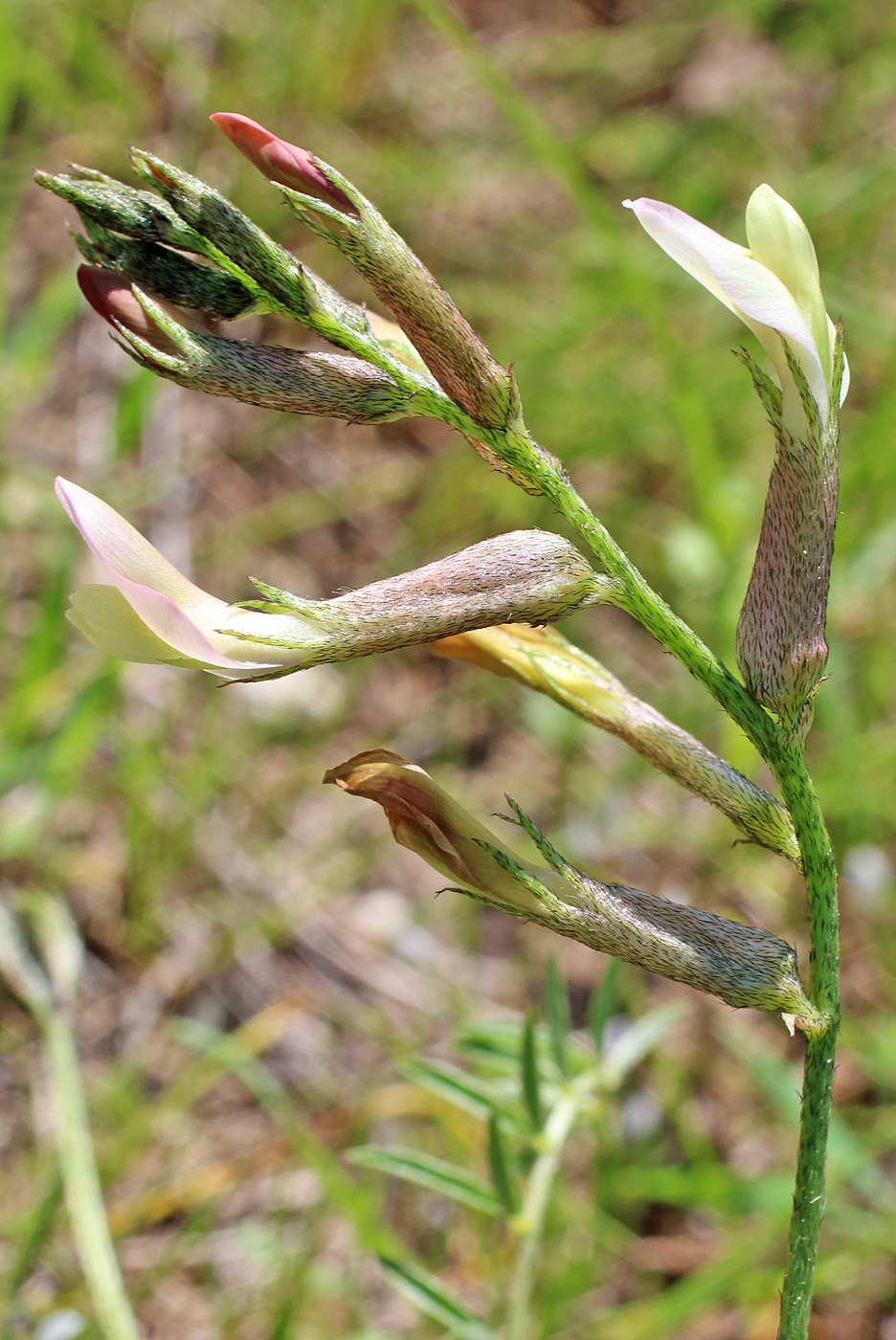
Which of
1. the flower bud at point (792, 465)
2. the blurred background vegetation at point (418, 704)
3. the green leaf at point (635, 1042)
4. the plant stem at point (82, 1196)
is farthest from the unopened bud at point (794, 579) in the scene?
the plant stem at point (82, 1196)

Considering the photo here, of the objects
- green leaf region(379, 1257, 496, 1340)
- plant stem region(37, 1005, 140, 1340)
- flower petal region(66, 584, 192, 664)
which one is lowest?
plant stem region(37, 1005, 140, 1340)

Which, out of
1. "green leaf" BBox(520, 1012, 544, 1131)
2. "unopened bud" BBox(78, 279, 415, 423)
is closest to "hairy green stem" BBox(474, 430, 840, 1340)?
"unopened bud" BBox(78, 279, 415, 423)

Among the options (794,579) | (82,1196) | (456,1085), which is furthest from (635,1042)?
(794,579)

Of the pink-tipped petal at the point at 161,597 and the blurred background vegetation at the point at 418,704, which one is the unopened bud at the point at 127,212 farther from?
the blurred background vegetation at the point at 418,704

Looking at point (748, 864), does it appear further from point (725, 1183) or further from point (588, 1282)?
point (588, 1282)

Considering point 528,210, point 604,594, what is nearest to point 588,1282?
point 604,594

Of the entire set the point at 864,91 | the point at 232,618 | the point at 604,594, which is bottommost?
the point at 232,618

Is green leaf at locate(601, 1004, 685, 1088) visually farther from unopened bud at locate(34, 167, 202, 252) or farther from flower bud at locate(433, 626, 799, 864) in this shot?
unopened bud at locate(34, 167, 202, 252)
